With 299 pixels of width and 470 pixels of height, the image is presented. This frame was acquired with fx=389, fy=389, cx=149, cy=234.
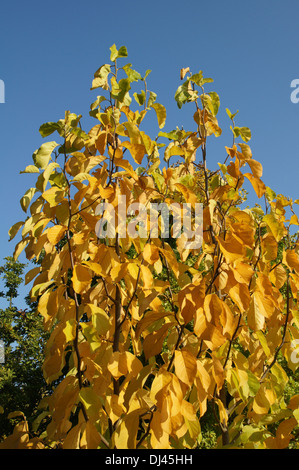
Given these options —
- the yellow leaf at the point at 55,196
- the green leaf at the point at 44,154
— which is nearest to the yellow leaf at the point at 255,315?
the yellow leaf at the point at 55,196

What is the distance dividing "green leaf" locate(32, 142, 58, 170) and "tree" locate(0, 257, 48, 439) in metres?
4.92

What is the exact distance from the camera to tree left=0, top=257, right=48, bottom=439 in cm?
599

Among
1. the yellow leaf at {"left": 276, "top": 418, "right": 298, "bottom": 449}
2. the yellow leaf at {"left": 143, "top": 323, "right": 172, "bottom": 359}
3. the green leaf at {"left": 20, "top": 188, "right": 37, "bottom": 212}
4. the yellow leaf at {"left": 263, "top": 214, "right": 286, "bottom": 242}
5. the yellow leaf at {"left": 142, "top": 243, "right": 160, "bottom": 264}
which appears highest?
the green leaf at {"left": 20, "top": 188, "right": 37, "bottom": 212}

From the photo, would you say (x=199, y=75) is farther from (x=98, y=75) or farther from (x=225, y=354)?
(x=225, y=354)

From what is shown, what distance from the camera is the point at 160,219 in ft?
5.10

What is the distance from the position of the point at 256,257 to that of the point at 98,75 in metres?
1.06

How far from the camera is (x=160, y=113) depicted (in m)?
1.59

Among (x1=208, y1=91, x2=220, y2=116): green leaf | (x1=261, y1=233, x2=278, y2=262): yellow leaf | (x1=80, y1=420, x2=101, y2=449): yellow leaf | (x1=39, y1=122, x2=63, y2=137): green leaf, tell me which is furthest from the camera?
(x1=208, y1=91, x2=220, y2=116): green leaf

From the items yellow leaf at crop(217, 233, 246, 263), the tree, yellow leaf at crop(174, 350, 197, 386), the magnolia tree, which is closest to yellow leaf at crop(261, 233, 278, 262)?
the magnolia tree

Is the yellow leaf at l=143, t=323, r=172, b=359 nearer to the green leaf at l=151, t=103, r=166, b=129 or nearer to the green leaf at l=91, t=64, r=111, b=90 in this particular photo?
the green leaf at l=151, t=103, r=166, b=129

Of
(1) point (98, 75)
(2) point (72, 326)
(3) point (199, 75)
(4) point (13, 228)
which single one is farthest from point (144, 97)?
(2) point (72, 326)

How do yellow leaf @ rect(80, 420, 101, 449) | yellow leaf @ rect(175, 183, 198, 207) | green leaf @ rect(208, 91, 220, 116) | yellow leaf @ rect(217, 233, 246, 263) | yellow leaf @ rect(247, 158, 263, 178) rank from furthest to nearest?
green leaf @ rect(208, 91, 220, 116), yellow leaf @ rect(247, 158, 263, 178), yellow leaf @ rect(175, 183, 198, 207), yellow leaf @ rect(80, 420, 101, 449), yellow leaf @ rect(217, 233, 246, 263)

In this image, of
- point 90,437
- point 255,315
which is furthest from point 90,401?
point 255,315
